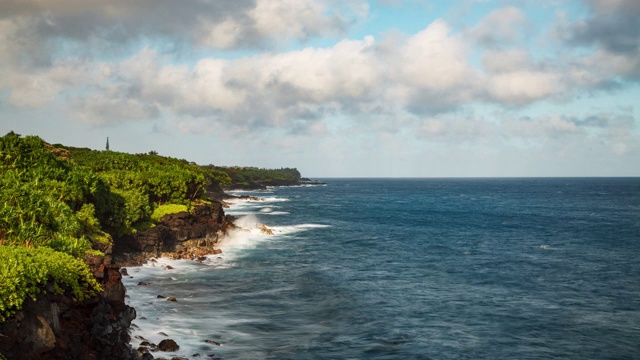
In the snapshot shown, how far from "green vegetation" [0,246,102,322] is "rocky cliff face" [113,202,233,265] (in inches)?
1254

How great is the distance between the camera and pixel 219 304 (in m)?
43.9

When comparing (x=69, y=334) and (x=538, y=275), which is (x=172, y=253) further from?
(x=538, y=275)

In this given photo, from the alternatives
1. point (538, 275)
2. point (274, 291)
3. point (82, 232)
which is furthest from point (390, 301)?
point (82, 232)

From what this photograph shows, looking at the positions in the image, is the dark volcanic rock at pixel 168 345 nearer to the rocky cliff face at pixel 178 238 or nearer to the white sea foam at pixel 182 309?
the white sea foam at pixel 182 309

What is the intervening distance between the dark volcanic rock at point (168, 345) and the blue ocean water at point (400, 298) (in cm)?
49

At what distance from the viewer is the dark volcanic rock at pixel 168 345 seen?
31944 millimetres

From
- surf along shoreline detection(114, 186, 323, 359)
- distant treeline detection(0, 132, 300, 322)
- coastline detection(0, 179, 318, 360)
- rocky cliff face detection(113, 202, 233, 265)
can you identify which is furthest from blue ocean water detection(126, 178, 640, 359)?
distant treeline detection(0, 132, 300, 322)

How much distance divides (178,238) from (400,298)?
36.4 metres

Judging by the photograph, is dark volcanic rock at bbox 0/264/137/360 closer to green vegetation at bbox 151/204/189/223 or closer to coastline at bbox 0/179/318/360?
coastline at bbox 0/179/318/360

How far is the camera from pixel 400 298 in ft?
157

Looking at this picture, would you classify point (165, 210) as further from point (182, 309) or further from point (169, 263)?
point (182, 309)

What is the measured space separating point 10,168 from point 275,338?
3138 cm

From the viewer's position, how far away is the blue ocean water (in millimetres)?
34750

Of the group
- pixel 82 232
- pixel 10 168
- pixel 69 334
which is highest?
pixel 10 168
